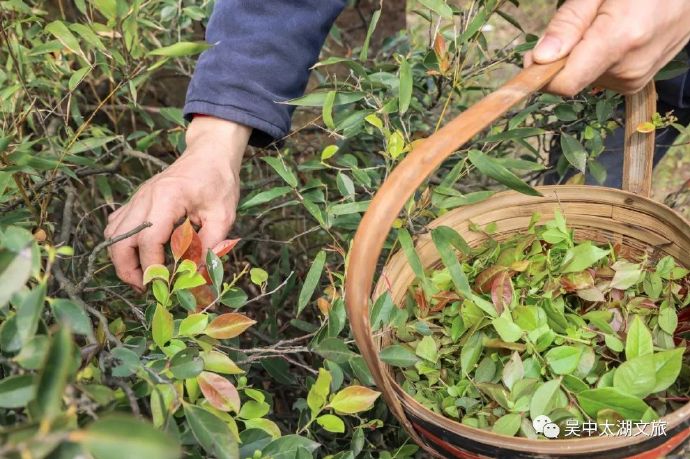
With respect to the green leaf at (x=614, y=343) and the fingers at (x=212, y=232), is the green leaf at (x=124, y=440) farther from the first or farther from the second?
the green leaf at (x=614, y=343)

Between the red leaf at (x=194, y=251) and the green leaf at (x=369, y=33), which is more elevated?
the green leaf at (x=369, y=33)

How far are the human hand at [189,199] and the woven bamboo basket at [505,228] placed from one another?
0.87 feet

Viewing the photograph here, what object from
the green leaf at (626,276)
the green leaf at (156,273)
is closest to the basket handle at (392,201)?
the green leaf at (156,273)

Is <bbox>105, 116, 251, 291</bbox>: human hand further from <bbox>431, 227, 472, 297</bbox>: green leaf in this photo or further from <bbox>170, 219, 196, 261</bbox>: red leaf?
<bbox>431, 227, 472, 297</bbox>: green leaf

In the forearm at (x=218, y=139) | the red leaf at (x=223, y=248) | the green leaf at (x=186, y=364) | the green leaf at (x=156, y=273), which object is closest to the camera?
the green leaf at (x=186, y=364)

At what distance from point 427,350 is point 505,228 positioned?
0.27 m

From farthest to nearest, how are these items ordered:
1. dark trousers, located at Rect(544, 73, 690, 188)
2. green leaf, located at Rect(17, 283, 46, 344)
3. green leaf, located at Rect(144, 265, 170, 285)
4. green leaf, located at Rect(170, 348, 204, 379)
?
dark trousers, located at Rect(544, 73, 690, 188) < green leaf, located at Rect(144, 265, 170, 285) < green leaf, located at Rect(170, 348, 204, 379) < green leaf, located at Rect(17, 283, 46, 344)

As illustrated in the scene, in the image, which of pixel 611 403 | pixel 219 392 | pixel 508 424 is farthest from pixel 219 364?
pixel 611 403

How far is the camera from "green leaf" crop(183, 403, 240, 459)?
513mm

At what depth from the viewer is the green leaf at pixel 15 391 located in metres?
0.43

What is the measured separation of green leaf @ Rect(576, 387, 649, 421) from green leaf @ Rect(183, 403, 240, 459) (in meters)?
0.44

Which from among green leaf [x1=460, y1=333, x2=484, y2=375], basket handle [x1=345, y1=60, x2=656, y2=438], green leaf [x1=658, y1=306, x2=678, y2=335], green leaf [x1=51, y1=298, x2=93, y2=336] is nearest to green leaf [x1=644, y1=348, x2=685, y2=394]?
green leaf [x1=658, y1=306, x2=678, y2=335]

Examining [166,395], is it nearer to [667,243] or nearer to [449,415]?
[449,415]

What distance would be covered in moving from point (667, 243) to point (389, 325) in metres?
0.46
